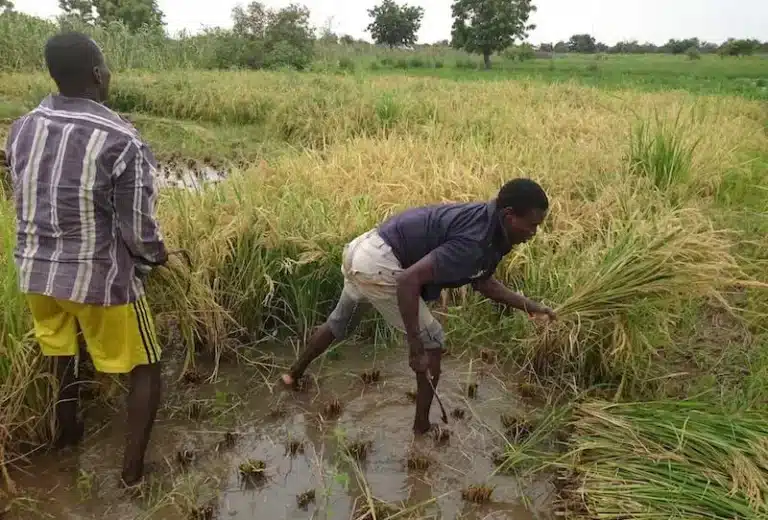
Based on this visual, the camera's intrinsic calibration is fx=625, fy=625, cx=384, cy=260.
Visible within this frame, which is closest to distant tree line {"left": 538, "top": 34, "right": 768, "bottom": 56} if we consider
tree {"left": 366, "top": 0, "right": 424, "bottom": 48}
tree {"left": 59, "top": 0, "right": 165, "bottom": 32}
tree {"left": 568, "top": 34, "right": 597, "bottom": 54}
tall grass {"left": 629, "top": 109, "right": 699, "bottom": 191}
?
tree {"left": 568, "top": 34, "right": 597, "bottom": 54}

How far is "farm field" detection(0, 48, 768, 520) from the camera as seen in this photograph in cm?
248

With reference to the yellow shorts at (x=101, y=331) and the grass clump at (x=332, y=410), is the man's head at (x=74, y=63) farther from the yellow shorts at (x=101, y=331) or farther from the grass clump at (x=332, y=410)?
the grass clump at (x=332, y=410)

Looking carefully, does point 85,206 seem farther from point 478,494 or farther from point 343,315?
point 478,494

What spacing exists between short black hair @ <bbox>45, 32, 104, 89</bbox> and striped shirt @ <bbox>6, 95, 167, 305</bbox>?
0.07 m

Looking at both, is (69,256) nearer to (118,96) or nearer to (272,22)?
(118,96)

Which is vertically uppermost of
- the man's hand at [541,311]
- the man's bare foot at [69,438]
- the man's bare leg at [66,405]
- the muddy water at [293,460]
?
the man's hand at [541,311]

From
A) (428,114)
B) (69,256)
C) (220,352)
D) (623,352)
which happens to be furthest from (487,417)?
(428,114)

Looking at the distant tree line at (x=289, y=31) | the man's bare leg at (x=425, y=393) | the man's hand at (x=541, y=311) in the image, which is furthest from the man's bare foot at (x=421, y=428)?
the distant tree line at (x=289, y=31)

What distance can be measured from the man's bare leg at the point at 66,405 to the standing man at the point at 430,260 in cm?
118

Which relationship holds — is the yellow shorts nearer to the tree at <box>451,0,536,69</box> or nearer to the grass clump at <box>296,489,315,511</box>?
the grass clump at <box>296,489,315,511</box>

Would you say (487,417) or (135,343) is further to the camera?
(487,417)

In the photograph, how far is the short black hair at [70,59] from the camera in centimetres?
213

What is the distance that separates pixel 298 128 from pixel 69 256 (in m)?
6.74

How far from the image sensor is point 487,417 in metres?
3.14
